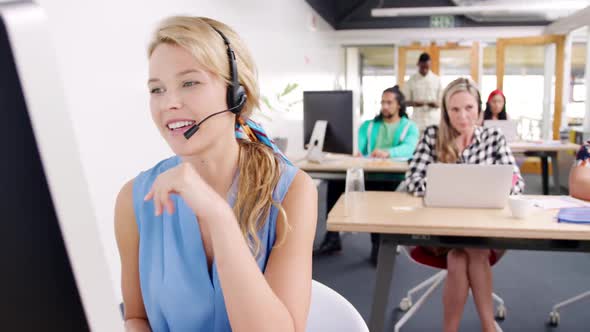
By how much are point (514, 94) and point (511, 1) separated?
2325 mm

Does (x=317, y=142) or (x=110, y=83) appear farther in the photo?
(x=317, y=142)

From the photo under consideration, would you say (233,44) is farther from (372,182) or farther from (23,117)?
(372,182)

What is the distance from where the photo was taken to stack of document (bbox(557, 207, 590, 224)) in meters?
1.87

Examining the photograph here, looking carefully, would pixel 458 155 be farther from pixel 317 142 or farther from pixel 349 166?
pixel 317 142

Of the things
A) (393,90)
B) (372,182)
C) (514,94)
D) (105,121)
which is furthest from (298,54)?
(514,94)

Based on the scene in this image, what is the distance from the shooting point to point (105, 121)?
2.20m

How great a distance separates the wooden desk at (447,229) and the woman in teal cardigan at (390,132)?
1.68 metres

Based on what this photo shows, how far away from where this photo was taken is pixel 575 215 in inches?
76.0

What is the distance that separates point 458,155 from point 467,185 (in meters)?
0.51

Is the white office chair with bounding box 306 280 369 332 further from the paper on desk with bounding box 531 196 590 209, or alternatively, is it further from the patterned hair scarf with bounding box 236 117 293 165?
the paper on desk with bounding box 531 196 590 209

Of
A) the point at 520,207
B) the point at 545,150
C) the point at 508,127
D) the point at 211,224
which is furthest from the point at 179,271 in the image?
the point at 545,150

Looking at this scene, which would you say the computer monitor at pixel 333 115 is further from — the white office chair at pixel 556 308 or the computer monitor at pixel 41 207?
the computer monitor at pixel 41 207

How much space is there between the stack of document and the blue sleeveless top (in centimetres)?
138

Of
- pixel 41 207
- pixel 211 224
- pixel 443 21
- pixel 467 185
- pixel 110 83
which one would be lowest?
pixel 467 185
